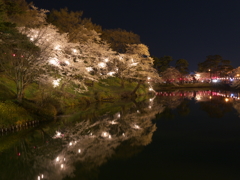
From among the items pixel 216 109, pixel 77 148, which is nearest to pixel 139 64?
pixel 216 109

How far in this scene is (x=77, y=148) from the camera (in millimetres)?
9758

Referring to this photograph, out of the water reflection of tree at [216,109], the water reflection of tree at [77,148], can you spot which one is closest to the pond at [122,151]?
the water reflection of tree at [77,148]

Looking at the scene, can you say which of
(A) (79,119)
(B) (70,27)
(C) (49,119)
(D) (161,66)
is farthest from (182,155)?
(D) (161,66)

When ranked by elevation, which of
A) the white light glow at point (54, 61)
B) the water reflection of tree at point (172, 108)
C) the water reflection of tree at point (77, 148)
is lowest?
the water reflection of tree at point (77, 148)

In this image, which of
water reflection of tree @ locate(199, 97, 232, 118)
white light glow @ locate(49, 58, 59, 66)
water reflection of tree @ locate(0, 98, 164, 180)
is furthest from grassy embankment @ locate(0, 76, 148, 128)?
water reflection of tree @ locate(199, 97, 232, 118)

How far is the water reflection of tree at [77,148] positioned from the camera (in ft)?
25.0

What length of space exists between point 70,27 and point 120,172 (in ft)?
92.5

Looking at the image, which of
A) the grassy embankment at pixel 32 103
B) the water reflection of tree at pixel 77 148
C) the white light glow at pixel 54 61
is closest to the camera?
the water reflection of tree at pixel 77 148

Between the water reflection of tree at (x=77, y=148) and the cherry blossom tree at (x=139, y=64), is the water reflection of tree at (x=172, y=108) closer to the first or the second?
the water reflection of tree at (x=77, y=148)

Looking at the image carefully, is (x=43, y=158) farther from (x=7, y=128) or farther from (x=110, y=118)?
(x=110, y=118)

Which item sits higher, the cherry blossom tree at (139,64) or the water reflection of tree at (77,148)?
the cherry blossom tree at (139,64)

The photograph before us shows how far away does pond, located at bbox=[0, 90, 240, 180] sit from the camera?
7320 millimetres

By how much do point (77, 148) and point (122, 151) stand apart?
2138 millimetres

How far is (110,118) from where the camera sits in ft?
56.0
